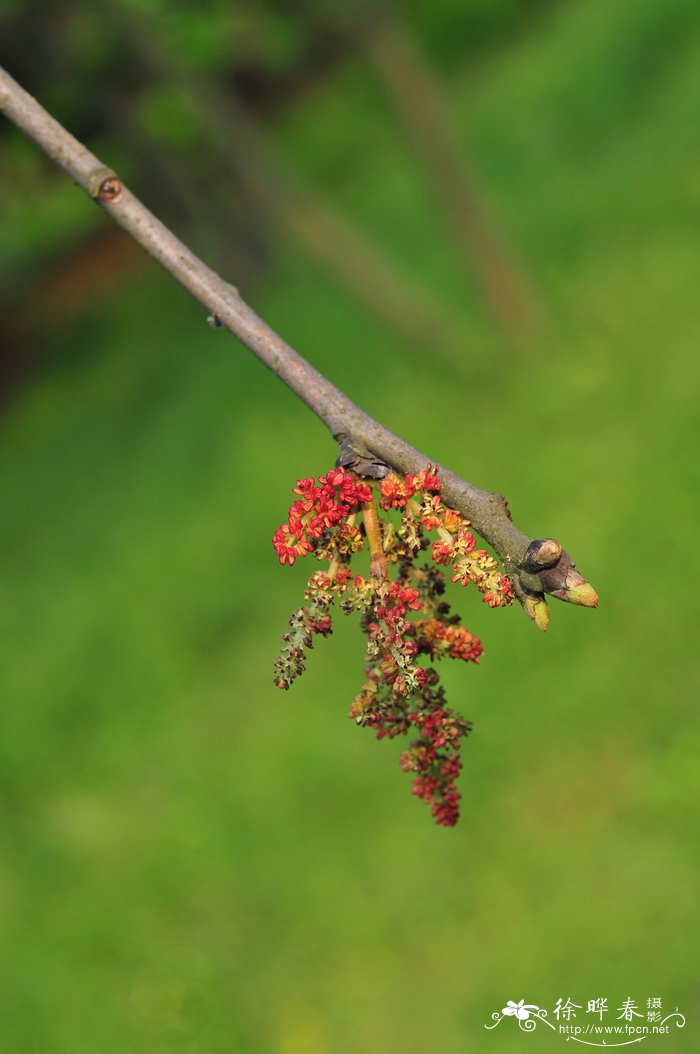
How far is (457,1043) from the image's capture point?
21.5ft

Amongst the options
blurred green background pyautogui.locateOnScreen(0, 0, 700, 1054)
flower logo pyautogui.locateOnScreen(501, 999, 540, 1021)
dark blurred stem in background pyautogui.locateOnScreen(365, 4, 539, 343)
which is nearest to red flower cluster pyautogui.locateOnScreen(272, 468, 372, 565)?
blurred green background pyautogui.locateOnScreen(0, 0, 700, 1054)

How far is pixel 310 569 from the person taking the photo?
10062mm

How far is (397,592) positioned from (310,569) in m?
8.04

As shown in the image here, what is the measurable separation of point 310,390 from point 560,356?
8.92 meters

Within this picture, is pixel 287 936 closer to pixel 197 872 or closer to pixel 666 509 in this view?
pixel 197 872

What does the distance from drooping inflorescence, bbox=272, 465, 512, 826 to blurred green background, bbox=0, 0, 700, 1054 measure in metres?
4.69

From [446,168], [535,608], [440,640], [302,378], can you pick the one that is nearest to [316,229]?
[446,168]

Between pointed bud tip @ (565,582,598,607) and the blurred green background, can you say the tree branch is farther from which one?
the blurred green background

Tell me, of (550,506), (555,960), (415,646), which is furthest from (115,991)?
(415,646)

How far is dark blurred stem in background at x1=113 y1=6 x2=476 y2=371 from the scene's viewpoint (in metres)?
11.2

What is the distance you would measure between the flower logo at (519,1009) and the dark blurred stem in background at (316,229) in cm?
608

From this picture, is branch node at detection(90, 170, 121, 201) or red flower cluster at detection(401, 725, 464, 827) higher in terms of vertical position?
branch node at detection(90, 170, 121, 201)

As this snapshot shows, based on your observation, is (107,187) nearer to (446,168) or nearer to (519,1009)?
(519,1009)

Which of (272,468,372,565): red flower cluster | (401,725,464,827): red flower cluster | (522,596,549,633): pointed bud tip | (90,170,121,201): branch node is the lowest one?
(401,725,464,827): red flower cluster
